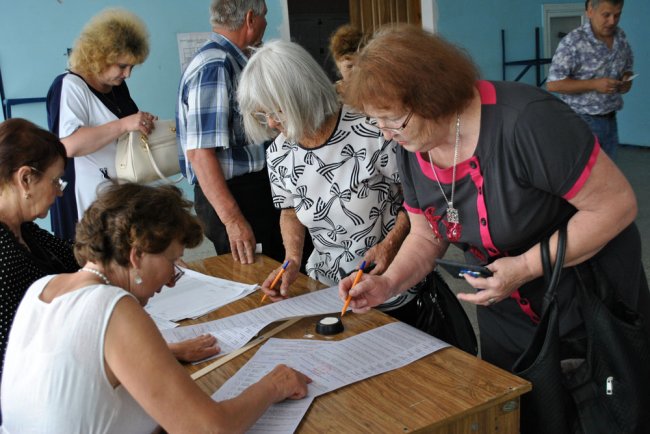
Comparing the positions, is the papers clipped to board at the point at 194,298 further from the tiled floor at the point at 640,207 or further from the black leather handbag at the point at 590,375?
the black leather handbag at the point at 590,375

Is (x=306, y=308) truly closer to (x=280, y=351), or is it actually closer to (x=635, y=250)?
(x=280, y=351)

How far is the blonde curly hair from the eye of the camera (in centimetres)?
286

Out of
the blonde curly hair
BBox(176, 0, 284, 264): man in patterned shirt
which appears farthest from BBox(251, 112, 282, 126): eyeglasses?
the blonde curly hair

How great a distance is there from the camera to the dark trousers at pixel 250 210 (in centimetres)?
250

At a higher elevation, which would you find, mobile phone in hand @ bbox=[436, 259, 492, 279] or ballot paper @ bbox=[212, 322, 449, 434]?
mobile phone in hand @ bbox=[436, 259, 492, 279]

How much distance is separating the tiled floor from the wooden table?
1.43 meters

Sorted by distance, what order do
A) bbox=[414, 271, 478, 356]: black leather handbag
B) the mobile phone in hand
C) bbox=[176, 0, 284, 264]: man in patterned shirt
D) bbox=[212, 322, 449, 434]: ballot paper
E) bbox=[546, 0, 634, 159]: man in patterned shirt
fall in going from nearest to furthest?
1. bbox=[212, 322, 449, 434]: ballot paper
2. the mobile phone in hand
3. bbox=[414, 271, 478, 356]: black leather handbag
4. bbox=[176, 0, 284, 264]: man in patterned shirt
5. bbox=[546, 0, 634, 159]: man in patterned shirt

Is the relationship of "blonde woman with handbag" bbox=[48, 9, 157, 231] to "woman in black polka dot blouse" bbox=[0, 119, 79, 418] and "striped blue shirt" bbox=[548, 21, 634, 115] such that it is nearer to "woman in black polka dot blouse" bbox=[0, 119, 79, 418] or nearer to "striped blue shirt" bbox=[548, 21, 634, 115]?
"woman in black polka dot blouse" bbox=[0, 119, 79, 418]

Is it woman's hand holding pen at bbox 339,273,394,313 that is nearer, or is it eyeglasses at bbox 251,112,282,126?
woman's hand holding pen at bbox 339,273,394,313

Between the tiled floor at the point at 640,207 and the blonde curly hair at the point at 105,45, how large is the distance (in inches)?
35.8

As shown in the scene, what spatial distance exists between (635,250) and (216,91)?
152 cm

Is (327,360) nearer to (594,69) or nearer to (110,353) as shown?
(110,353)

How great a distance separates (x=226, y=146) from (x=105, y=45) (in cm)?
92

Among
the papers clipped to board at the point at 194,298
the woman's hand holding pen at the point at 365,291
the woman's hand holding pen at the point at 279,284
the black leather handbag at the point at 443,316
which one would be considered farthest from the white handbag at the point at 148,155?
the woman's hand holding pen at the point at 365,291
